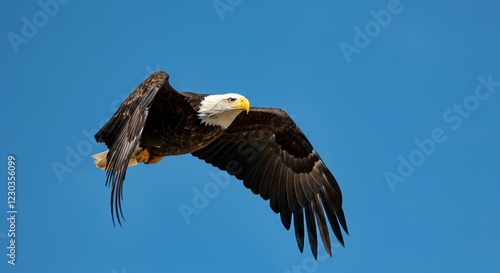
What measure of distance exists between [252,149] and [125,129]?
3.52 metres

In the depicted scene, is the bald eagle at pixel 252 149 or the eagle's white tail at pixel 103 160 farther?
the eagle's white tail at pixel 103 160

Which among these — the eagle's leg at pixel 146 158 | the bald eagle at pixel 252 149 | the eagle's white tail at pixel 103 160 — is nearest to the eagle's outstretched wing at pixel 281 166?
the bald eagle at pixel 252 149

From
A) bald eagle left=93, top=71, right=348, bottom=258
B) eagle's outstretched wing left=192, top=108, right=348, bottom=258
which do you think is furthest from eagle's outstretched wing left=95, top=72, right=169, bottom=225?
eagle's outstretched wing left=192, top=108, right=348, bottom=258

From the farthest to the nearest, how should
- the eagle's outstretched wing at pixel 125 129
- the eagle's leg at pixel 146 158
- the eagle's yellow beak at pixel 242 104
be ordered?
1. the eagle's leg at pixel 146 158
2. the eagle's yellow beak at pixel 242 104
3. the eagle's outstretched wing at pixel 125 129

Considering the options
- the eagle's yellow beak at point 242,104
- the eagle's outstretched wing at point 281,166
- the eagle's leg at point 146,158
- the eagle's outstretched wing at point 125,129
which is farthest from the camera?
the eagle's outstretched wing at point 281,166

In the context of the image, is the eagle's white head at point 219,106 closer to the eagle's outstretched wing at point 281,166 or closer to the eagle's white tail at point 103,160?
the eagle's white tail at point 103,160

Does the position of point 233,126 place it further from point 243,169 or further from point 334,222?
point 334,222

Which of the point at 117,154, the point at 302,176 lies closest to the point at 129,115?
the point at 117,154

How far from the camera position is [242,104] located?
12.9 m

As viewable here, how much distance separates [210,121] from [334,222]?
9.32 feet

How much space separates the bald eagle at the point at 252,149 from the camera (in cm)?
1285

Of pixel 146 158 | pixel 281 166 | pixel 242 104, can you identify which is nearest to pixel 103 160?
pixel 146 158

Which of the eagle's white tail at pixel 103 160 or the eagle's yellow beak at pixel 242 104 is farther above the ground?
the eagle's white tail at pixel 103 160

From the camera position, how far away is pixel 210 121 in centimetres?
1295
